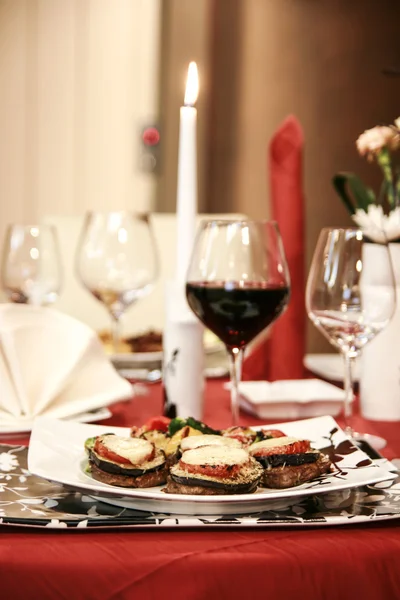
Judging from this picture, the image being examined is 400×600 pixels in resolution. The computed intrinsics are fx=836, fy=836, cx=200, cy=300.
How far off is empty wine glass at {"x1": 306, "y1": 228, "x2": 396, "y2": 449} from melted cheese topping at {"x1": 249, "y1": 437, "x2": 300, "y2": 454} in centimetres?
28

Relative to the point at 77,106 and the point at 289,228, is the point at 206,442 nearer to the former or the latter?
the point at 289,228

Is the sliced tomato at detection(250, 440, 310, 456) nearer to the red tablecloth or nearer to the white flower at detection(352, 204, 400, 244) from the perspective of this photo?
the red tablecloth

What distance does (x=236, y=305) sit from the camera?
0.94m

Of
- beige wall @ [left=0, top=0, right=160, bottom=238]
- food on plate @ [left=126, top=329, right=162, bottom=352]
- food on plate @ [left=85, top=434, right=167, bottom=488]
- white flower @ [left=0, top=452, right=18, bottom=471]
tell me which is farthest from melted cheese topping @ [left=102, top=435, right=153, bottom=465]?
beige wall @ [left=0, top=0, right=160, bottom=238]

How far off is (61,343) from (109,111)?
116 inches

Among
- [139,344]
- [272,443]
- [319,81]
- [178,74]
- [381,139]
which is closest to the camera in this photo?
[272,443]

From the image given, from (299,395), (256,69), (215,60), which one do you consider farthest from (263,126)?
(299,395)

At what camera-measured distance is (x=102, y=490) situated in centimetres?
61

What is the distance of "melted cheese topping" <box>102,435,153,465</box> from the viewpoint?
2.08 ft

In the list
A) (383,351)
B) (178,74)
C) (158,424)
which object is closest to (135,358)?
(383,351)

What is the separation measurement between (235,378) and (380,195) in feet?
1.16

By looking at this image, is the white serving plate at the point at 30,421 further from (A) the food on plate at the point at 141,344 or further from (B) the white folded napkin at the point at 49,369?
(A) the food on plate at the point at 141,344

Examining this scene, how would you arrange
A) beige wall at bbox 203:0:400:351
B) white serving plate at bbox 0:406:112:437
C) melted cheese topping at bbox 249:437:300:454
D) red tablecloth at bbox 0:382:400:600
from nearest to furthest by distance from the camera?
red tablecloth at bbox 0:382:400:600 < melted cheese topping at bbox 249:437:300:454 < white serving plate at bbox 0:406:112:437 < beige wall at bbox 203:0:400:351

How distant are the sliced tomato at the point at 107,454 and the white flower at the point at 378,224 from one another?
0.54m
